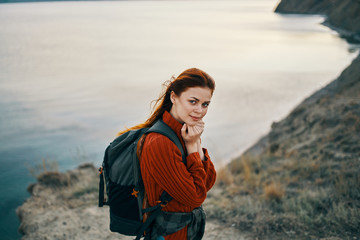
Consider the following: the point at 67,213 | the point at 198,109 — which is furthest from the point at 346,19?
the point at 198,109

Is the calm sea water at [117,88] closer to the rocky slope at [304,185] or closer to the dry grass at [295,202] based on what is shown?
the rocky slope at [304,185]

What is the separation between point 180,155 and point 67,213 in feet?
12.2

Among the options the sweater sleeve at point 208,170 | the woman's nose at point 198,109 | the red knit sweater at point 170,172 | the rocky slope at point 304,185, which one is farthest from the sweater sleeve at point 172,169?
the rocky slope at point 304,185

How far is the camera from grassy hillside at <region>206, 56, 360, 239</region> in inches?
154

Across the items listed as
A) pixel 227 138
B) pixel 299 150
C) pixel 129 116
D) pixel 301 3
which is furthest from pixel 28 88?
pixel 301 3

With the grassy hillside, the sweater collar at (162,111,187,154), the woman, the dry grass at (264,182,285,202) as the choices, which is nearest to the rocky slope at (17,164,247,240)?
the grassy hillside

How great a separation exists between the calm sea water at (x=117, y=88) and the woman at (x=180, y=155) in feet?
15.2

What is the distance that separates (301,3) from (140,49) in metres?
43.3

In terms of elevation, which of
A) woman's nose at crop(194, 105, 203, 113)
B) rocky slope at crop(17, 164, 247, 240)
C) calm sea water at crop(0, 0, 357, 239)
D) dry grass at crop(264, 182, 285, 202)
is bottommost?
calm sea water at crop(0, 0, 357, 239)

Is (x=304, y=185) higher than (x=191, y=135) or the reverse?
the reverse

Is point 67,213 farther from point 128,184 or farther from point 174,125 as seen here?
point 174,125

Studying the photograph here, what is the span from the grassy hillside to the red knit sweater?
96.6 inches

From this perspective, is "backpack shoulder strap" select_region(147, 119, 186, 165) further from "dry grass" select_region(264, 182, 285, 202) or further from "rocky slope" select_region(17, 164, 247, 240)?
"dry grass" select_region(264, 182, 285, 202)

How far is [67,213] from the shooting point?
484 centimetres
